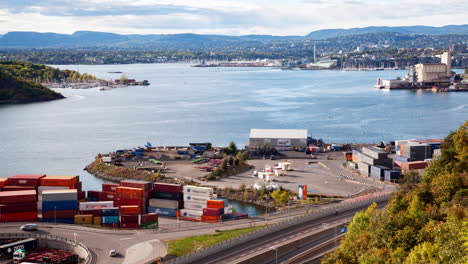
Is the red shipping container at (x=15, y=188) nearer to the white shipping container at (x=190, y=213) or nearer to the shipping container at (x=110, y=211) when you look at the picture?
the shipping container at (x=110, y=211)

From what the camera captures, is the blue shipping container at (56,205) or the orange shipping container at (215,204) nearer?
the blue shipping container at (56,205)

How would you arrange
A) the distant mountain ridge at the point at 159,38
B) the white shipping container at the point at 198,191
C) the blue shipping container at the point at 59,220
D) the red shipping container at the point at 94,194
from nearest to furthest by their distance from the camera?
the blue shipping container at the point at 59,220 < the white shipping container at the point at 198,191 < the red shipping container at the point at 94,194 < the distant mountain ridge at the point at 159,38

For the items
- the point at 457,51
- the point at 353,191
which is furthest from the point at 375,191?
the point at 457,51

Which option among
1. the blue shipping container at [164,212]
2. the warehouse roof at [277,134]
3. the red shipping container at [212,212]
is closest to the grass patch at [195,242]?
the red shipping container at [212,212]

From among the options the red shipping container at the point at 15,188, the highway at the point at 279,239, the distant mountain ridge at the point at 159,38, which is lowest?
the highway at the point at 279,239

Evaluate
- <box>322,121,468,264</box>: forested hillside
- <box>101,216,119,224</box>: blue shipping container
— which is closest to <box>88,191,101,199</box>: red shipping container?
<box>101,216,119,224</box>: blue shipping container

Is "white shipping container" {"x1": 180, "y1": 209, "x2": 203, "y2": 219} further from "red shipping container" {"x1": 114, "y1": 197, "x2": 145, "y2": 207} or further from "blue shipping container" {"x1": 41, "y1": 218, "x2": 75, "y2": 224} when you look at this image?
"blue shipping container" {"x1": 41, "y1": 218, "x2": 75, "y2": 224}

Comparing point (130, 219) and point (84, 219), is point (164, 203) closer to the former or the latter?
point (130, 219)
